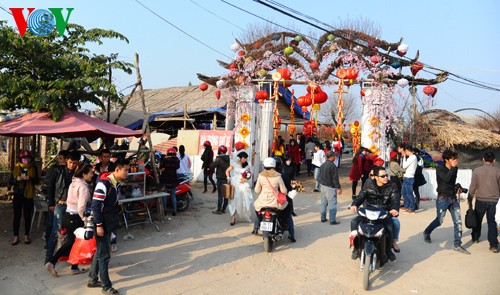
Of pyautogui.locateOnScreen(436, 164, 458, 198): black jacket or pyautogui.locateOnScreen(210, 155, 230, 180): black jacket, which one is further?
pyautogui.locateOnScreen(210, 155, 230, 180): black jacket

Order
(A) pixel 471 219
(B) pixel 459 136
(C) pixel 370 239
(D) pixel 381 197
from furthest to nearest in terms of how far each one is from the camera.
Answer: (B) pixel 459 136 < (A) pixel 471 219 < (D) pixel 381 197 < (C) pixel 370 239

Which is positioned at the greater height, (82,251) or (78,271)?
(82,251)

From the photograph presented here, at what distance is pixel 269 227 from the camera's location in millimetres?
6551

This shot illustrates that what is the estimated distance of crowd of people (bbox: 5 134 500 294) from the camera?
5012 millimetres

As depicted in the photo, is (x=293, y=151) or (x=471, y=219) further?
(x=293, y=151)

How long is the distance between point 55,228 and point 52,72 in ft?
13.9

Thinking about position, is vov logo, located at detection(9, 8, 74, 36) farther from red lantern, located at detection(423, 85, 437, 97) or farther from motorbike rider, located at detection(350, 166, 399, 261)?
red lantern, located at detection(423, 85, 437, 97)

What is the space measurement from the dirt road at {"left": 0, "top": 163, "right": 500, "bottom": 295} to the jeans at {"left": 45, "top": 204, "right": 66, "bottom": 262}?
30 centimetres

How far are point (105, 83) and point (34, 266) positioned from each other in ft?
12.5

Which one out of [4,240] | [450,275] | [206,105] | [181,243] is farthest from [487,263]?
[206,105]

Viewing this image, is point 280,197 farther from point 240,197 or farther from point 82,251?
point 82,251

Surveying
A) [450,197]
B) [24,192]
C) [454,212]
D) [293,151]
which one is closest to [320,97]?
[293,151]

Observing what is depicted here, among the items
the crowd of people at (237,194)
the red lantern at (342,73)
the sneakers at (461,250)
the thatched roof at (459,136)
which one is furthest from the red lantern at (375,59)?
the sneakers at (461,250)

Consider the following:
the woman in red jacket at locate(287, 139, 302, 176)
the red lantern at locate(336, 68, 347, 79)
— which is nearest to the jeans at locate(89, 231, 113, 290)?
the red lantern at locate(336, 68, 347, 79)
